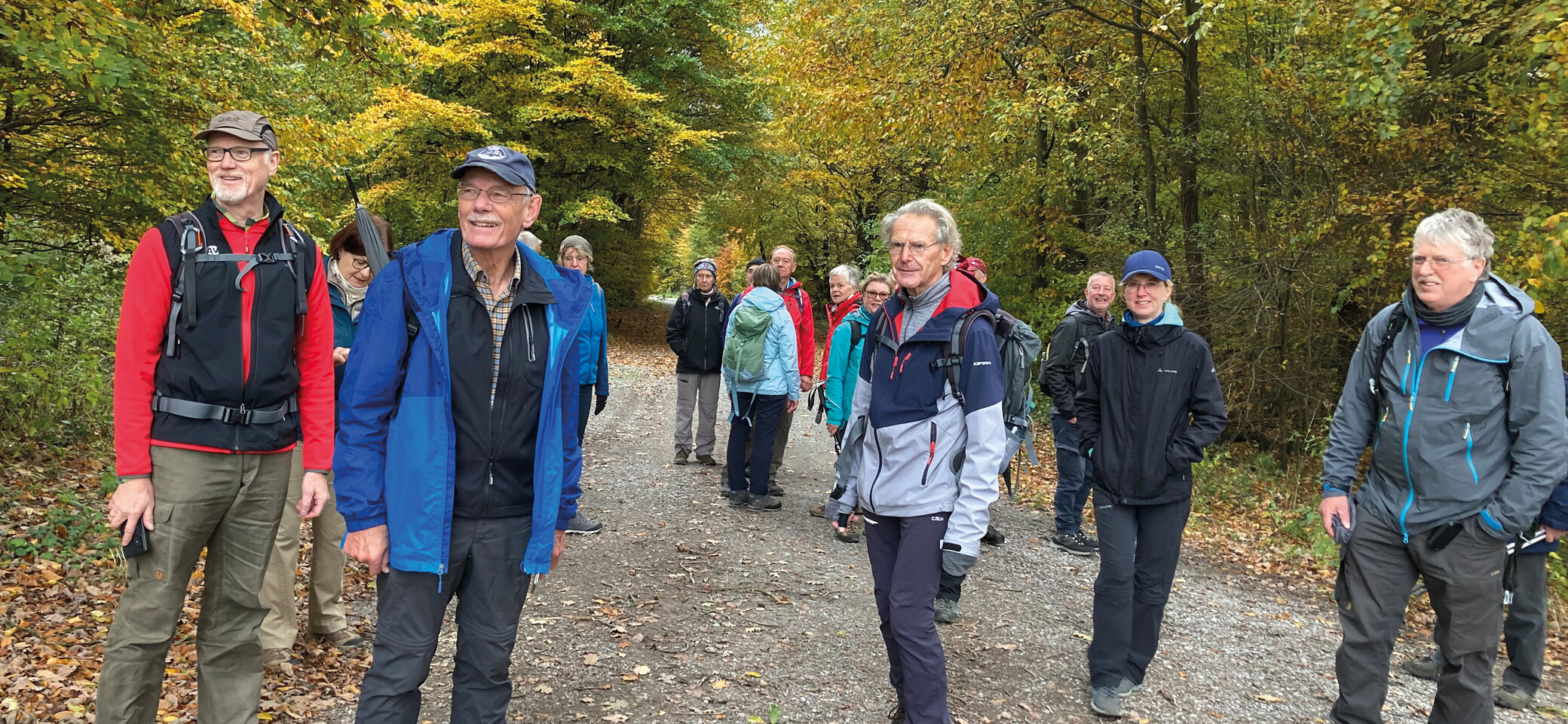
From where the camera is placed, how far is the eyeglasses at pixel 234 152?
3.07 metres

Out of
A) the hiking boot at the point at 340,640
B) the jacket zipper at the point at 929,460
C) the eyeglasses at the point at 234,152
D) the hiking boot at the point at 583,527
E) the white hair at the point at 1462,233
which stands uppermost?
the white hair at the point at 1462,233

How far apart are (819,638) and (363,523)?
10.1 ft

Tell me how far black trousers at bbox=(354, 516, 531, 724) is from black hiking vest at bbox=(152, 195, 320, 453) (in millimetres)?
818

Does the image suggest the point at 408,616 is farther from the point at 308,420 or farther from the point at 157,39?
the point at 157,39

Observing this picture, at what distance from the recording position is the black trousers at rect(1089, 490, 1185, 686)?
4262mm

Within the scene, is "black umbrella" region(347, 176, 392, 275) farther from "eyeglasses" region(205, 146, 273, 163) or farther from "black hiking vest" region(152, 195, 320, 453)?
"eyeglasses" region(205, 146, 273, 163)

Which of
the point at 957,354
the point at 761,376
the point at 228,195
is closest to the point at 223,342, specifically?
the point at 228,195

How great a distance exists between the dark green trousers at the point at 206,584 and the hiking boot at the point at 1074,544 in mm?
6079

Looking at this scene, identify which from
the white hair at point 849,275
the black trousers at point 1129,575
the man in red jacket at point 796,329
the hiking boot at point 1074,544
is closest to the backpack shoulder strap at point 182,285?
the black trousers at point 1129,575

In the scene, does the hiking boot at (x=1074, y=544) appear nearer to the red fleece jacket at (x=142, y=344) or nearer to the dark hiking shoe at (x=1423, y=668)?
the dark hiking shoe at (x=1423, y=668)

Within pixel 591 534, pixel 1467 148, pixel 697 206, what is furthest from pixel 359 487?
pixel 697 206

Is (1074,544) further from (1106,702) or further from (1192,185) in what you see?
(1192,185)

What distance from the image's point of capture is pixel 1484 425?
333 cm

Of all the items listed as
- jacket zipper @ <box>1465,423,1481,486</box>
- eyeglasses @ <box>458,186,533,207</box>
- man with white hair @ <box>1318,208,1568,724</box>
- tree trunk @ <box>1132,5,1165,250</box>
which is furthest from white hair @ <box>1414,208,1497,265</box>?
tree trunk @ <box>1132,5,1165,250</box>
